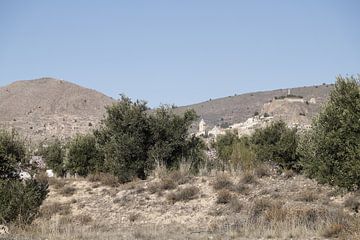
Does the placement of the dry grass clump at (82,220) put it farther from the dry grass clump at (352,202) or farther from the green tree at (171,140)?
the dry grass clump at (352,202)

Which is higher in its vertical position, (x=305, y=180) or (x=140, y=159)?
(x=140, y=159)

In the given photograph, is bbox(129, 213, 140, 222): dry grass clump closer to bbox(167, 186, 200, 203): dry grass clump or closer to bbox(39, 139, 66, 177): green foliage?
bbox(167, 186, 200, 203): dry grass clump

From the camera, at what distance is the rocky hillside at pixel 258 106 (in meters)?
79.5

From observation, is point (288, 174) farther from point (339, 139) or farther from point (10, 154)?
point (10, 154)

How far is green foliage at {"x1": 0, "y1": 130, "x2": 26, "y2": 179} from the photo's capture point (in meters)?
13.9

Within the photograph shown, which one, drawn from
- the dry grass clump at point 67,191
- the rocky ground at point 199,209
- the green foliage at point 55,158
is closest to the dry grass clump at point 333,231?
the rocky ground at point 199,209

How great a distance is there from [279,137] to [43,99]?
215 ft

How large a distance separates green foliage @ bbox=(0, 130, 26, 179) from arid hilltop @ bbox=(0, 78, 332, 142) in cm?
5527

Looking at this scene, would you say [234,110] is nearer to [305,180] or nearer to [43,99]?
[43,99]

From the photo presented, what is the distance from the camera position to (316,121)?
622 inches

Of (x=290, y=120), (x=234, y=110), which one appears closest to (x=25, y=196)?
(x=290, y=120)

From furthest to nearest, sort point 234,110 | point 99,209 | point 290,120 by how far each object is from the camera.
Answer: point 234,110
point 290,120
point 99,209

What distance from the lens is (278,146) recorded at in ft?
95.2

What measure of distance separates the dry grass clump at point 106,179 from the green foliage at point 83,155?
345 centimetres
